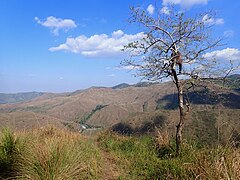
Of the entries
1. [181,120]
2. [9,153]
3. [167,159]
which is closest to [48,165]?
[9,153]

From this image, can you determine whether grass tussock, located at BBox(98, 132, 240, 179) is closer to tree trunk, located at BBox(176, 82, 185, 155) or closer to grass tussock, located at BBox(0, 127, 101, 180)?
tree trunk, located at BBox(176, 82, 185, 155)

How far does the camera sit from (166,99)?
7323 inches

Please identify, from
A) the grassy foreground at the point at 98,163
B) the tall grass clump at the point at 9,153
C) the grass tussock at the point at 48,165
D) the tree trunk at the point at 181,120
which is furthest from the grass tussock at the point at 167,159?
the tall grass clump at the point at 9,153

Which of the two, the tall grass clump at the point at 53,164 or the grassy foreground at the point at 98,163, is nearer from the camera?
the grassy foreground at the point at 98,163

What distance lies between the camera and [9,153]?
5.20 meters

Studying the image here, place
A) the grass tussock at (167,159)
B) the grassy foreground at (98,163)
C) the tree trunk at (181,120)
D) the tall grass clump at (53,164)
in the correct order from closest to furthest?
the grass tussock at (167,159) → the grassy foreground at (98,163) → the tall grass clump at (53,164) → the tree trunk at (181,120)

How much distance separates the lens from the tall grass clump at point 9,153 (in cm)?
486

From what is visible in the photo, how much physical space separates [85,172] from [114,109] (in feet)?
536

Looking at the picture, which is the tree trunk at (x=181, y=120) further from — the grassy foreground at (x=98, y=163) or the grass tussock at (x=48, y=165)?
the grass tussock at (x=48, y=165)

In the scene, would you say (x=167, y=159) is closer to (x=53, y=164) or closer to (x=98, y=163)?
(x=98, y=163)

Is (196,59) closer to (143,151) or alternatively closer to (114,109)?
(143,151)

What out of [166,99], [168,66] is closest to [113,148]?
[168,66]

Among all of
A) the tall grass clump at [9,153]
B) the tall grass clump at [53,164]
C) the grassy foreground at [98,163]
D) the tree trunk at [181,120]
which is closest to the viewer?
the grassy foreground at [98,163]

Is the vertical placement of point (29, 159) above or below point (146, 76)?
below
